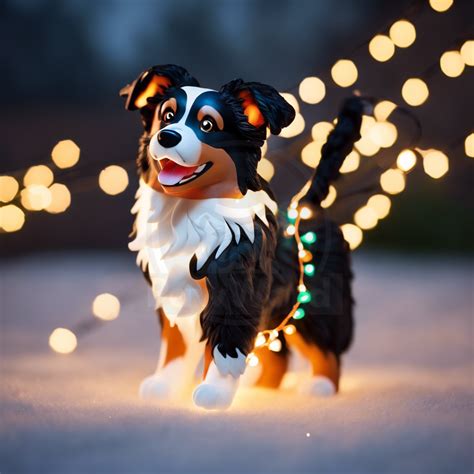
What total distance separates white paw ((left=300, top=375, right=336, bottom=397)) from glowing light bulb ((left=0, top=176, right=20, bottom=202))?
0.75 m

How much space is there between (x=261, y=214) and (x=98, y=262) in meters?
1.59

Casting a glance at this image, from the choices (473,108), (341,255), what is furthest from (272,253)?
(473,108)

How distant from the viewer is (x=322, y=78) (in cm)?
150

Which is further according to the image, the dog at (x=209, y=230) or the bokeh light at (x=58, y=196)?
the bokeh light at (x=58, y=196)

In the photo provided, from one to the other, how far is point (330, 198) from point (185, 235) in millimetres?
364

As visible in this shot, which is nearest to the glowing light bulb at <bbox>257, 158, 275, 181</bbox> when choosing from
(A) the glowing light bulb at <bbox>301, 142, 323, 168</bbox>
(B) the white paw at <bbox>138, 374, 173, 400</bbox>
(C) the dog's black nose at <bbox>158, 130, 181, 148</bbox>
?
(A) the glowing light bulb at <bbox>301, 142, 323, 168</bbox>

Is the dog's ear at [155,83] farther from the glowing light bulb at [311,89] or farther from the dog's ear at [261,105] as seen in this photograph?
the glowing light bulb at [311,89]

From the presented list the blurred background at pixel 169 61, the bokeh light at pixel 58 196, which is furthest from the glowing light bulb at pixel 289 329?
the blurred background at pixel 169 61

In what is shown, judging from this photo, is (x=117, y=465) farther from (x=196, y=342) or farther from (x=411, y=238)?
(x=411, y=238)

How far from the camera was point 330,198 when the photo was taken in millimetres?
1496

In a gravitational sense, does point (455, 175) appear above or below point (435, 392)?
above

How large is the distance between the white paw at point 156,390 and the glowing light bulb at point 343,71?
72 cm

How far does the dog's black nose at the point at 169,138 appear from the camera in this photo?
1212 millimetres

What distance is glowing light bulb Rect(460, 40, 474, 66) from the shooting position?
1485mm
